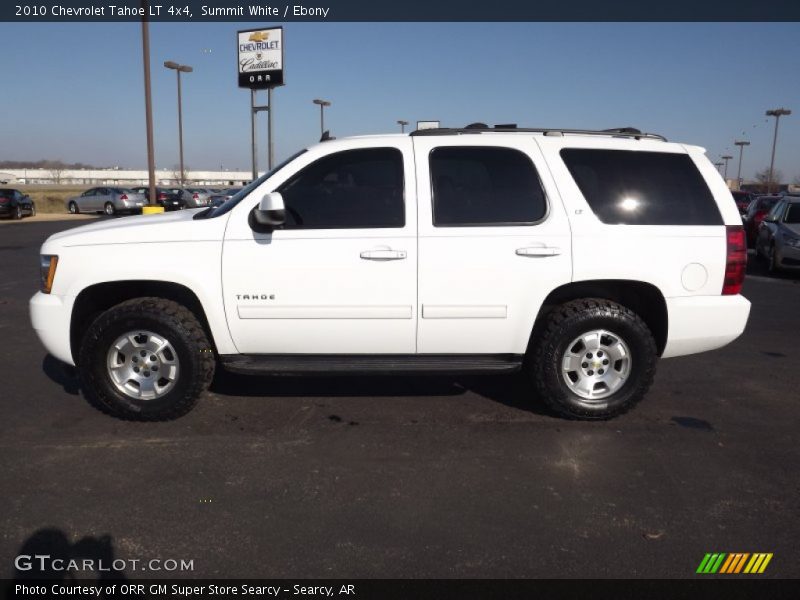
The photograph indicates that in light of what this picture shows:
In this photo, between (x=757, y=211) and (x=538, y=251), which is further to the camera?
(x=757, y=211)

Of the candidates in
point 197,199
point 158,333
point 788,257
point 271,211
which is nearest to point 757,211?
point 788,257

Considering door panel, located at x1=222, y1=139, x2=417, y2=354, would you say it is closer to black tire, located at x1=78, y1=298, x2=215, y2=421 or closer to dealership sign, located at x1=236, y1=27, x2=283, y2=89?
black tire, located at x1=78, y1=298, x2=215, y2=421

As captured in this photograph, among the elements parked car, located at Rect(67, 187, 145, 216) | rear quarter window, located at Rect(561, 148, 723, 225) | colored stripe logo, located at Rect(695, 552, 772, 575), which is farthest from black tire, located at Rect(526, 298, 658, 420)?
parked car, located at Rect(67, 187, 145, 216)

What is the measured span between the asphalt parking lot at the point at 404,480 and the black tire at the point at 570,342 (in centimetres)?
13

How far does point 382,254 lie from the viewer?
423 cm

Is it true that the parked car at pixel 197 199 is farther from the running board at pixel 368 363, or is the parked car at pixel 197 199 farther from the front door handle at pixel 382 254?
the front door handle at pixel 382 254

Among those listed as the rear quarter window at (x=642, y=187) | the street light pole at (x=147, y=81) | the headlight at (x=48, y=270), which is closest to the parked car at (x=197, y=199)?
the street light pole at (x=147, y=81)

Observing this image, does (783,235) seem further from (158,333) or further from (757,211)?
(158,333)

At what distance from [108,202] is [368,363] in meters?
36.9

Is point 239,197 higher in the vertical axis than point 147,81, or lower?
lower

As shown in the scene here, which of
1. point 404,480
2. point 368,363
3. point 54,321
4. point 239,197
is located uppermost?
point 239,197

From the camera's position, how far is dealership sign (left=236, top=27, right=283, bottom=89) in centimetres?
2883

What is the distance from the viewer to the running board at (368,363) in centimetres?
432

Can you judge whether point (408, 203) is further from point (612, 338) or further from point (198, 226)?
point (612, 338)
